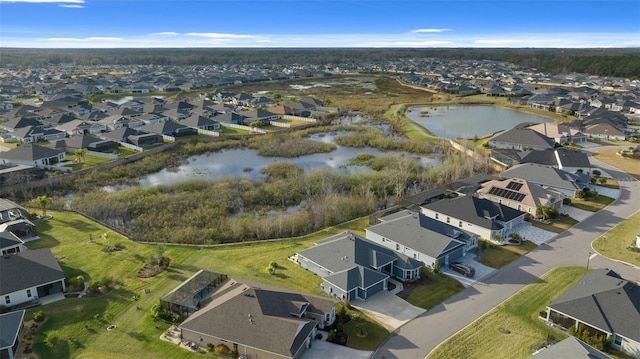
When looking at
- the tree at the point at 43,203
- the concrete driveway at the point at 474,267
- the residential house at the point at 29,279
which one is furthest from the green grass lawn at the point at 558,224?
the tree at the point at 43,203

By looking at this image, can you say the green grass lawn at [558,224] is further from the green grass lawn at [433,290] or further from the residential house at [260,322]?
the residential house at [260,322]

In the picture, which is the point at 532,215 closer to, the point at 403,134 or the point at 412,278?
the point at 412,278

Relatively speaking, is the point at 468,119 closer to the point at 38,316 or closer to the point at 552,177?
the point at 552,177

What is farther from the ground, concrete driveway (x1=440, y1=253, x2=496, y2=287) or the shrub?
the shrub

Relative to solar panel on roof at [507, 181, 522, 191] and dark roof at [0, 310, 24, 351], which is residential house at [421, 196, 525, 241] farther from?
dark roof at [0, 310, 24, 351]

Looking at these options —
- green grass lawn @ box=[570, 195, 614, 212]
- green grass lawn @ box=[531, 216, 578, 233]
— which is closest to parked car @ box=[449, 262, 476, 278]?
green grass lawn @ box=[531, 216, 578, 233]

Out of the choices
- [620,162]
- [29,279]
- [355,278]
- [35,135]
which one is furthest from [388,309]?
[35,135]
